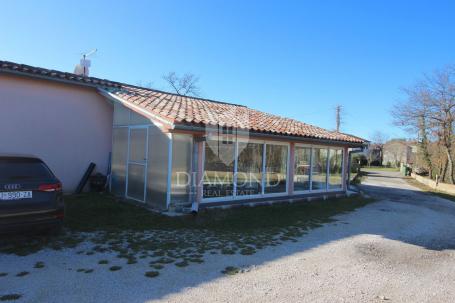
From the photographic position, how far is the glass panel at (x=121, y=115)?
10.7m

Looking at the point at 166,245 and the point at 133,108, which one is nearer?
the point at 166,245

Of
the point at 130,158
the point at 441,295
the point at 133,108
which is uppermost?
the point at 133,108

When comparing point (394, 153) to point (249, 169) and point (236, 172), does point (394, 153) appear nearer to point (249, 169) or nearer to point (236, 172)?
point (249, 169)

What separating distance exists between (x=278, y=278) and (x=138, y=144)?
21.4 ft

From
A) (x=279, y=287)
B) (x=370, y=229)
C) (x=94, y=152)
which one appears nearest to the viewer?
(x=279, y=287)

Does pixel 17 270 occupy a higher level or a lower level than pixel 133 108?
lower

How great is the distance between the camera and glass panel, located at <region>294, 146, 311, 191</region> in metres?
12.7

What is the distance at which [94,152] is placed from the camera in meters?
11.6

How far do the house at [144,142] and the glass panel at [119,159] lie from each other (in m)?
0.03

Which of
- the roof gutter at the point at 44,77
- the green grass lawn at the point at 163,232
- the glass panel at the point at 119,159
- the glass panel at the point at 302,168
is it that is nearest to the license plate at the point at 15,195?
the green grass lawn at the point at 163,232

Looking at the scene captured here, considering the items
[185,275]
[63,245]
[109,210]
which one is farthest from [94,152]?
[185,275]

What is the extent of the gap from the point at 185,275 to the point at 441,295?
11.6ft

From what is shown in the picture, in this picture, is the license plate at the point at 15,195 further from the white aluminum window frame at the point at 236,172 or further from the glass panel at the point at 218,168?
the glass panel at the point at 218,168

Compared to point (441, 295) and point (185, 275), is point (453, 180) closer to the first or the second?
point (441, 295)
